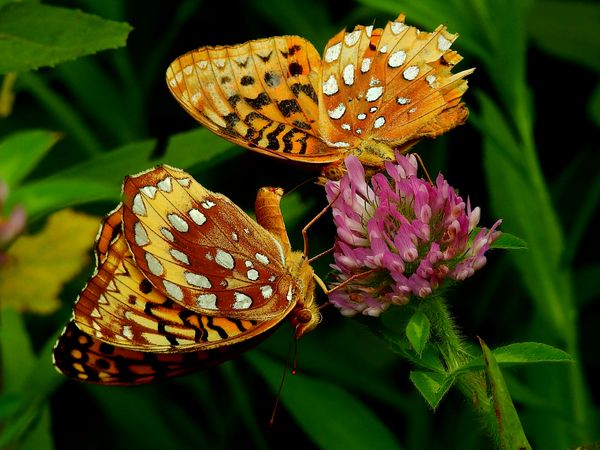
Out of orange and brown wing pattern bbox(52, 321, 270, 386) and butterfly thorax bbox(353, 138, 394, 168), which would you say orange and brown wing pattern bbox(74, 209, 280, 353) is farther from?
butterfly thorax bbox(353, 138, 394, 168)

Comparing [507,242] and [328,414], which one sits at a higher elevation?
[507,242]

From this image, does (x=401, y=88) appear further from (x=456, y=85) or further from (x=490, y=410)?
(x=490, y=410)

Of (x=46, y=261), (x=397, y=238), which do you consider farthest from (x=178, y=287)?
(x=46, y=261)

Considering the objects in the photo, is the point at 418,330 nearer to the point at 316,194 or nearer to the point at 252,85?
the point at 252,85

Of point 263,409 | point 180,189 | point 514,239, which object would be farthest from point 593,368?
point 180,189

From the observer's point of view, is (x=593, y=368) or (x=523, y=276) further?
(x=593, y=368)

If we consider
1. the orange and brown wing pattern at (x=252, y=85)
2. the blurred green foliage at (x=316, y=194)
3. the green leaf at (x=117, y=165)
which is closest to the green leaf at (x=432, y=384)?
the blurred green foliage at (x=316, y=194)
